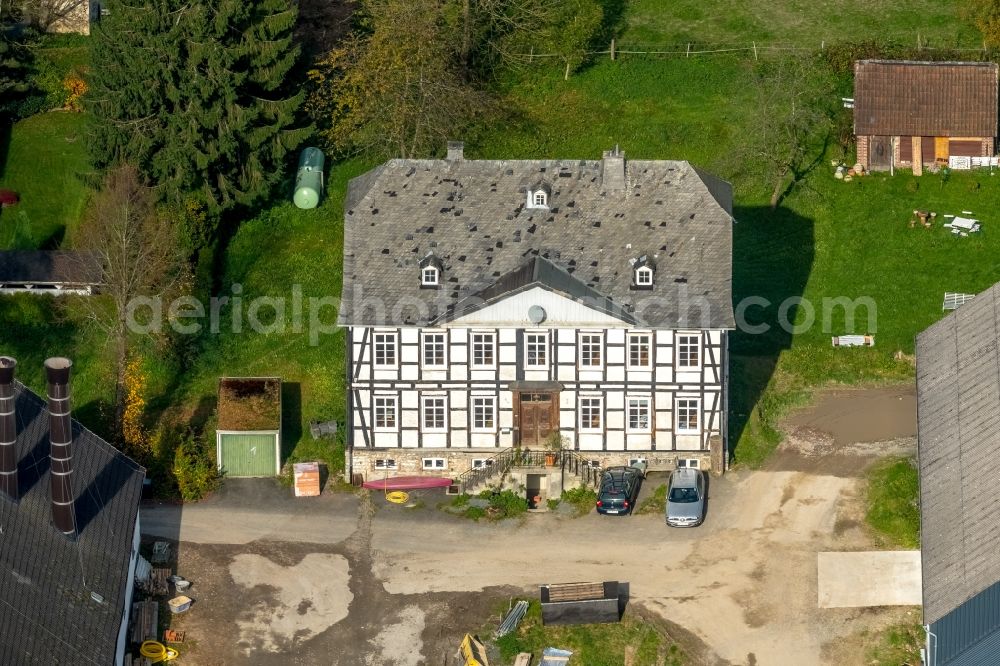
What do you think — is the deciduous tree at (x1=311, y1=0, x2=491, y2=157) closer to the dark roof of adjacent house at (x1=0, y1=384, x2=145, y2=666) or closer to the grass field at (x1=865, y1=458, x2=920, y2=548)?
the dark roof of adjacent house at (x1=0, y1=384, x2=145, y2=666)

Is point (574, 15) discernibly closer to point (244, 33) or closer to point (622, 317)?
point (244, 33)

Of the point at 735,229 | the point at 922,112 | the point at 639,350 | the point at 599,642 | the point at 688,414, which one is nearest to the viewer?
the point at 599,642

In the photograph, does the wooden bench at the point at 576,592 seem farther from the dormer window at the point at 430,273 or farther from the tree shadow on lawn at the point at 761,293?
the dormer window at the point at 430,273

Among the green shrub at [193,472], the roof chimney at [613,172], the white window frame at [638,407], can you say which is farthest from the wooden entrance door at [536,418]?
the green shrub at [193,472]

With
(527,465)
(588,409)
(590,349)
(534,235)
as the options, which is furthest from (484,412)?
(534,235)

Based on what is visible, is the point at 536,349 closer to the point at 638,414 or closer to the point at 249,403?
the point at 638,414

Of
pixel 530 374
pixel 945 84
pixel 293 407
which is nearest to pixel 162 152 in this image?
pixel 293 407
